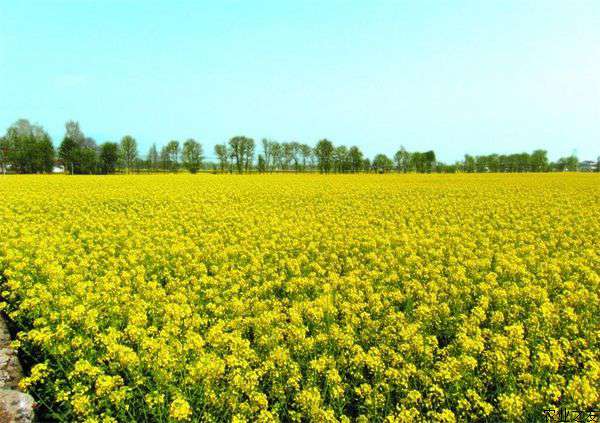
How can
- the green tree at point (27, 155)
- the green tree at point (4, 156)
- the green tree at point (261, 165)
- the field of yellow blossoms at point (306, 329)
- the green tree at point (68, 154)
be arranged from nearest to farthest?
1. the field of yellow blossoms at point (306, 329)
2. the green tree at point (27, 155)
3. the green tree at point (4, 156)
4. the green tree at point (68, 154)
5. the green tree at point (261, 165)

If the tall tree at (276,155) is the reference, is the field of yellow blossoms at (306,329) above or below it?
below

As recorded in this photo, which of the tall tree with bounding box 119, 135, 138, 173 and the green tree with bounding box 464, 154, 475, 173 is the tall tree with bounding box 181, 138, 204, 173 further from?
the green tree with bounding box 464, 154, 475, 173

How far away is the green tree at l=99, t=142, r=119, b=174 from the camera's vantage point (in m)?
102

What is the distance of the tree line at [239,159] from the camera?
329 ft

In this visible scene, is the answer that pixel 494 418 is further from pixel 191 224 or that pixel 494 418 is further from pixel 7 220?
pixel 7 220

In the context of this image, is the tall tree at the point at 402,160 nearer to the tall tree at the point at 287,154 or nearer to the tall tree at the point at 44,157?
the tall tree at the point at 287,154

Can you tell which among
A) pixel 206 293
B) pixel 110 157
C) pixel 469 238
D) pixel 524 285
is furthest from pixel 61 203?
pixel 110 157

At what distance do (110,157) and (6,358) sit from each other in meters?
107

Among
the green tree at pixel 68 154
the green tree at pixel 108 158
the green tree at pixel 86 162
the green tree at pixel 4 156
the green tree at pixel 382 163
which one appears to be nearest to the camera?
the green tree at pixel 4 156

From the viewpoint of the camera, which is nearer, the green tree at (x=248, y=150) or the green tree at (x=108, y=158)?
the green tree at (x=108, y=158)

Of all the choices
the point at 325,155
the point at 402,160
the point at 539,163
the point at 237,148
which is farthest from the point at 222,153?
the point at 539,163

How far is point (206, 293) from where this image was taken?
8.52 metres

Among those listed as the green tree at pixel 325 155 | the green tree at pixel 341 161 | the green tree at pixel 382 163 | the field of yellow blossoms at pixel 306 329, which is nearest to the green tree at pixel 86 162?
the green tree at pixel 325 155

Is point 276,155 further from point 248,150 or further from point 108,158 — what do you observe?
point 108,158
